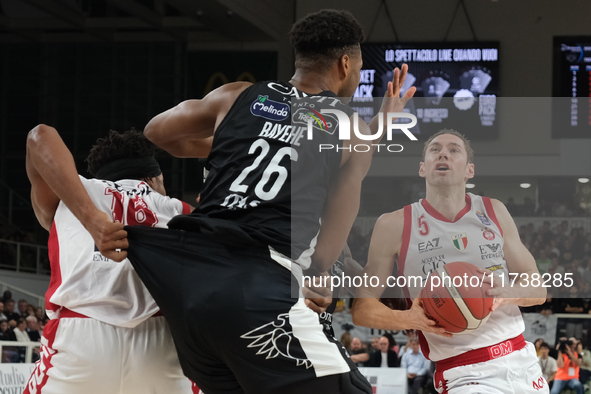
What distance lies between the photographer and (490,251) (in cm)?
333

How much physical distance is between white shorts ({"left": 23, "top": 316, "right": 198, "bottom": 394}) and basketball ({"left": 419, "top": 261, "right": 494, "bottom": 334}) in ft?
3.56

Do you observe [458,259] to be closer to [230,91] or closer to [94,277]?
[230,91]

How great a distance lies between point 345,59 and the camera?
263 cm

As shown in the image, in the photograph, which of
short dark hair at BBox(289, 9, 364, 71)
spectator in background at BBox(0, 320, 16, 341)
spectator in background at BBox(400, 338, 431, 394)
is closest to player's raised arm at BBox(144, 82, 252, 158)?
short dark hair at BBox(289, 9, 364, 71)

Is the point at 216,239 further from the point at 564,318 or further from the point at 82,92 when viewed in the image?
the point at 82,92

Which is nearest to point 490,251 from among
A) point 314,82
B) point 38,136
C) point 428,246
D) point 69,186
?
point 428,246

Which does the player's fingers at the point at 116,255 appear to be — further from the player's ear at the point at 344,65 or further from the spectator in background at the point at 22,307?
the spectator in background at the point at 22,307

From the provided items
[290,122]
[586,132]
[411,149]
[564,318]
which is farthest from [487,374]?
[586,132]

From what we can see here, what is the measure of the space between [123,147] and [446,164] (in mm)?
1425

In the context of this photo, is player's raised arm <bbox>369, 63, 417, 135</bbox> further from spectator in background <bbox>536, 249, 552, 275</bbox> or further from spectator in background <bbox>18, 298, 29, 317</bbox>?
spectator in background <bbox>18, 298, 29, 317</bbox>

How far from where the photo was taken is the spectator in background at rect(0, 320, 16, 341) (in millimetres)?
10836

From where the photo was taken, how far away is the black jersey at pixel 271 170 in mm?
2342

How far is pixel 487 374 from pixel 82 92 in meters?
14.9

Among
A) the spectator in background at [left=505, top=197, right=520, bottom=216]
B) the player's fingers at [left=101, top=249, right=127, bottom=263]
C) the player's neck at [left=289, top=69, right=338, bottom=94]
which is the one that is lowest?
the player's fingers at [left=101, top=249, right=127, bottom=263]
